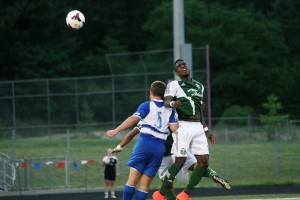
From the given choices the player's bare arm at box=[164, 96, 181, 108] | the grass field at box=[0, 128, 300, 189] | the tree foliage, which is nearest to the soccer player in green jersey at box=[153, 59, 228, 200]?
the player's bare arm at box=[164, 96, 181, 108]

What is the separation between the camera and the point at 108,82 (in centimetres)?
4162

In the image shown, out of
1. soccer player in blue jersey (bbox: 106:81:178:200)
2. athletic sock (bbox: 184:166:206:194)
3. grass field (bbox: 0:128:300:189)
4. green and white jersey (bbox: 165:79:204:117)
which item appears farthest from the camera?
grass field (bbox: 0:128:300:189)

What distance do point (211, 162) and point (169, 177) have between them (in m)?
17.3

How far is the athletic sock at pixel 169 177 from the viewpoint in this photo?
15.0m

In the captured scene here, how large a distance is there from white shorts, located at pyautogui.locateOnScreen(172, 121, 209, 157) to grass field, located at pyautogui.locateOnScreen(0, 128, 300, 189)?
12.2 meters

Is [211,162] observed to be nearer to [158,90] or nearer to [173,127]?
[173,127]

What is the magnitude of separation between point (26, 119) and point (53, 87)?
2086mm

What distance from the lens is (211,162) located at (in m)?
32.2

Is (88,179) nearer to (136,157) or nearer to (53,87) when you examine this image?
(53,87)

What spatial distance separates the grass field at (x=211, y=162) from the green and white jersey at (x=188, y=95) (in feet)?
40.8

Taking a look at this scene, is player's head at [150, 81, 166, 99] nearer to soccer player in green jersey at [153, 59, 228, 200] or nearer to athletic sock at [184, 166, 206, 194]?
soccer player in green jersey at [153, 59, 228, 200]

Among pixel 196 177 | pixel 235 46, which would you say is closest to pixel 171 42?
pixel 235 46

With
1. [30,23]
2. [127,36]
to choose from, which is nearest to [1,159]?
[30,23]

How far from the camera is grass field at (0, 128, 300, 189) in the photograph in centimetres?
3005
